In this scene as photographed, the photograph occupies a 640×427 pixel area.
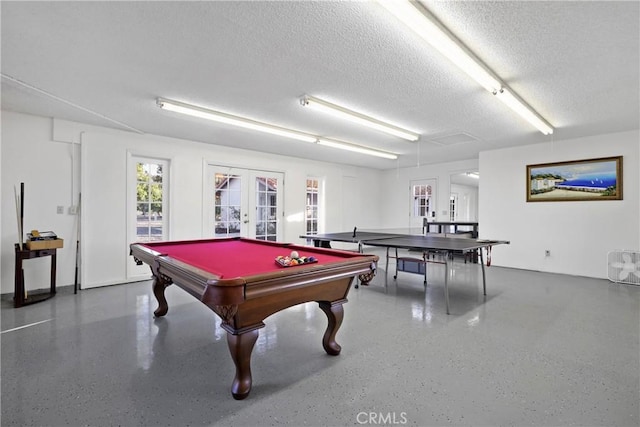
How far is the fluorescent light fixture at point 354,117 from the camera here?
340 cm

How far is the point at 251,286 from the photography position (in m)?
1.65

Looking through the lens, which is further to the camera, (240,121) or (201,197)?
(201,197)

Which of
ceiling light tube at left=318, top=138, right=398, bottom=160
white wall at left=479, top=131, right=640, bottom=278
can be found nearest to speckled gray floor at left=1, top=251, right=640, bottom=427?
white wall at left=479, top=131, right=640, bottom=278

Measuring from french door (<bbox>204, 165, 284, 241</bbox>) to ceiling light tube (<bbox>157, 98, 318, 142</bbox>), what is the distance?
1.74 meters

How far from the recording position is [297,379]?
2008mm

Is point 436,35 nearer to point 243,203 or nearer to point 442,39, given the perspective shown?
point 442,39

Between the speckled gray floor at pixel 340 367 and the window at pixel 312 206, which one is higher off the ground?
the window at pixel 312 206

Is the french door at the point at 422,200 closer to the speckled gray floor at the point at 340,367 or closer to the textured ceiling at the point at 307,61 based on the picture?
the textured ceiling at the point at 307,61

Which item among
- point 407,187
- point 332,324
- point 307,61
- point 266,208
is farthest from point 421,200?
point 332,324

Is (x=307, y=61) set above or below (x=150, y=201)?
above

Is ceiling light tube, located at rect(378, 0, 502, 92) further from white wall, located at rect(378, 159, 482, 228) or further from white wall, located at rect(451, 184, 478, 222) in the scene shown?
white wall, located at rect(451, 184, 478, 222)

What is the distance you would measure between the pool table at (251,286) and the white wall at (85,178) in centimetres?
235

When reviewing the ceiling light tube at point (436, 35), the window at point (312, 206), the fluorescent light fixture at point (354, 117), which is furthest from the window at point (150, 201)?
the ceiling light tube at point (436, 35)

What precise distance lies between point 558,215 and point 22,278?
8.09 meters
